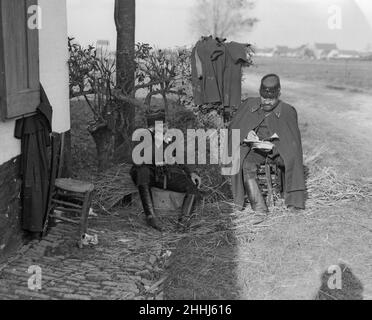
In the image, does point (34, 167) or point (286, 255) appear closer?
point (286, 255)

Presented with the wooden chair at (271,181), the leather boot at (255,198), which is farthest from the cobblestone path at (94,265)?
the wooden chair at (271,181)

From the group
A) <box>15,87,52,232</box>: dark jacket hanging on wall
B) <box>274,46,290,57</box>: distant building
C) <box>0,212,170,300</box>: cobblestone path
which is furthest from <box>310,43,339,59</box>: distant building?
<box>15,87,52,232</box>: dark jacket hanging on wall

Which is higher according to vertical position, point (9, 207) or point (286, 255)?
point (9, 207)

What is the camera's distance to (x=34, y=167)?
538 centimetres

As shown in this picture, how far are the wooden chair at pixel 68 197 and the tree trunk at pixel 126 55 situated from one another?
2311 millimetres

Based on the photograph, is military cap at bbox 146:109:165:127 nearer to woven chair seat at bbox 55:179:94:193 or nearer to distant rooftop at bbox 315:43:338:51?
woven chair seat at bbox 55:179:94:193

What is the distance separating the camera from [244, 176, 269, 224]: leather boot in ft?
20.3

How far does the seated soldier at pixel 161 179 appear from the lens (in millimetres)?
6277

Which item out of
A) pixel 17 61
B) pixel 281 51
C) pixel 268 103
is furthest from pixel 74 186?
pixel 281 51

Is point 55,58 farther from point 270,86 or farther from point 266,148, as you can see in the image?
point 266,148

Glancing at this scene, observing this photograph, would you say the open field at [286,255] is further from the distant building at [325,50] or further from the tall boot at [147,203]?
the distant building at [325,50]

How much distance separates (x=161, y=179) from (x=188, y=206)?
50 centimetres

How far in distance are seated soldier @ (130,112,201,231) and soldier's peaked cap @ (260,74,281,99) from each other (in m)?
1.35
